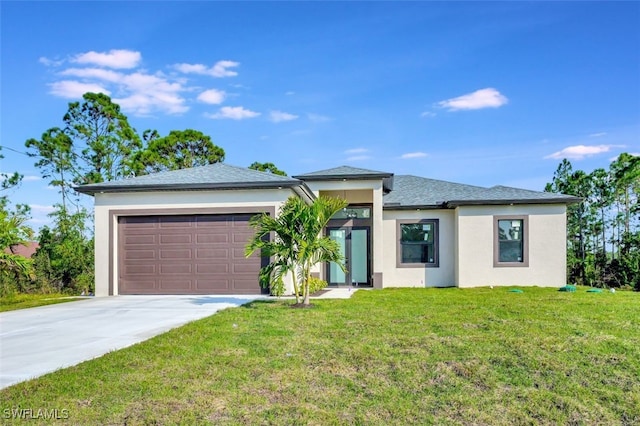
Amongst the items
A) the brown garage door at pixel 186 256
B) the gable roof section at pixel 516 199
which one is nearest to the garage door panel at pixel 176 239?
the brown garage door at pixel 186 256

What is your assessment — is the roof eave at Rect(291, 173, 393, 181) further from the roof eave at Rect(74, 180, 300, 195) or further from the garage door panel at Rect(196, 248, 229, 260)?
the garage door panel at Rect(196, 248, 229, 260)

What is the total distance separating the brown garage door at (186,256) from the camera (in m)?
13.9

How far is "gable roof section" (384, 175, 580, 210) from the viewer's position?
15.9 m

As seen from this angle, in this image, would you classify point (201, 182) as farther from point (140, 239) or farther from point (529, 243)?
point (529, 243)

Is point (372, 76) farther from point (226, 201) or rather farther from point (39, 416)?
point (39, 416)

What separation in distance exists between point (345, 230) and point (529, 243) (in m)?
6.52

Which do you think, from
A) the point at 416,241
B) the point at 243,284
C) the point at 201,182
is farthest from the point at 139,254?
the point at 416,241

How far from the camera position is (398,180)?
20.8 meters

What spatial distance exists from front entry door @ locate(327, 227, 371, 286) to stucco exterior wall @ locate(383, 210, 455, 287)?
2.54 ft

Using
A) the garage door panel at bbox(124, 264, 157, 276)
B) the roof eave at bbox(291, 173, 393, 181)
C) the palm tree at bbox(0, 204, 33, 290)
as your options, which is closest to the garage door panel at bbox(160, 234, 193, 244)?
the garage door panel at bbox(124, 264, 157, 276)

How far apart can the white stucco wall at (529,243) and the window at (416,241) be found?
1.05 meters

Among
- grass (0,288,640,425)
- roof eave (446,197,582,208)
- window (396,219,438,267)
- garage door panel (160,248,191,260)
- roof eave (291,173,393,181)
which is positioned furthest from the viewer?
window (396,219,438,267)

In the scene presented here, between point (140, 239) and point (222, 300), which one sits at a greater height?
point (140, 239)

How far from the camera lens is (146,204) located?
47.0ft
